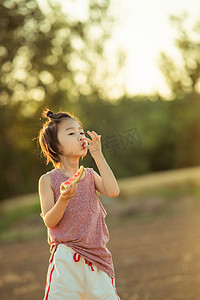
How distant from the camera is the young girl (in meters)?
2.63

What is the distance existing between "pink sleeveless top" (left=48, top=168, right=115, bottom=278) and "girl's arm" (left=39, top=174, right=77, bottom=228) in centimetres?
4

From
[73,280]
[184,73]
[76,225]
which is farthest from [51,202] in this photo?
[184,73]

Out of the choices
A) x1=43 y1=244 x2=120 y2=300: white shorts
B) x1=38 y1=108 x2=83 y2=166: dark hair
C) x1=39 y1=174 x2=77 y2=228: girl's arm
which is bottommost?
x1=43 y1=244 x2=120 y2=300: white shorts

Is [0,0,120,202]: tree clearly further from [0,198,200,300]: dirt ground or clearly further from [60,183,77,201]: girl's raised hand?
[60,183,77,201]: girl's raised hand

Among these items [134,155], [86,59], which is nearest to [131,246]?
[86,59]

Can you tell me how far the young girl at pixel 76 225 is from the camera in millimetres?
2631

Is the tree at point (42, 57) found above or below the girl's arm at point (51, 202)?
above

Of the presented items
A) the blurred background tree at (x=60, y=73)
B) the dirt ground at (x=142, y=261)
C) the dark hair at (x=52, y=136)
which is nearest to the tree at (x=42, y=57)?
the blurred background tree at (x=60, y=73)

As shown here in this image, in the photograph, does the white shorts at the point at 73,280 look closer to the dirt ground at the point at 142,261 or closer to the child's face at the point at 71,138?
the child's face at the point at 71,138

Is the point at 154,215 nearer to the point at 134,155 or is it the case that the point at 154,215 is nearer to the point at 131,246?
the point at 131,246

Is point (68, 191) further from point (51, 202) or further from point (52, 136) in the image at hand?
point (52, 136)

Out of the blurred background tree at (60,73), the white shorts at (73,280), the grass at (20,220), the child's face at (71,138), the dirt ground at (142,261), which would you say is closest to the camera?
the white shorts at (73,280)

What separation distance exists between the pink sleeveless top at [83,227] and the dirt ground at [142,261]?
2.43 meters

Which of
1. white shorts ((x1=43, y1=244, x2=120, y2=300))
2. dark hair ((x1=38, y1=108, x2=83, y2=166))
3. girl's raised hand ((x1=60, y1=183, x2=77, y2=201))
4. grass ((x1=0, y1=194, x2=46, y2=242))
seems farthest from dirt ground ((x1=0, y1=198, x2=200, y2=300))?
girl's raised hand ((x1=60, y1=183, x2=77, y2=201))
